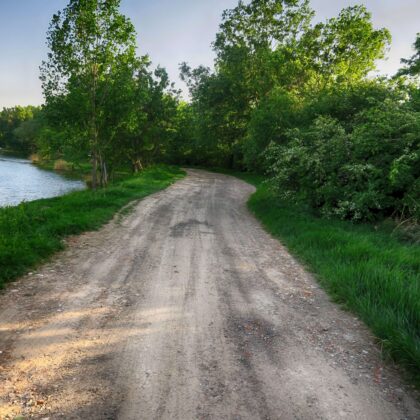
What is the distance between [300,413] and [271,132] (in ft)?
59.9

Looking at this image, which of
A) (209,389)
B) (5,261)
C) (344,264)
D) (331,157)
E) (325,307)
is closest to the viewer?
(209,389)

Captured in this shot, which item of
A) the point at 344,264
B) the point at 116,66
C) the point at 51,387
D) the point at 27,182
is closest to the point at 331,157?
the point at 344,264

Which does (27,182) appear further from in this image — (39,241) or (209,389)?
(209,389)

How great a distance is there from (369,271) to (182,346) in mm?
4333

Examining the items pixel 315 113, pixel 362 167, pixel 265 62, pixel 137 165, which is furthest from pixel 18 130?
pixel 362 167

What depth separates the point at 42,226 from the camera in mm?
9547

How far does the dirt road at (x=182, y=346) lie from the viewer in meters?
3.64

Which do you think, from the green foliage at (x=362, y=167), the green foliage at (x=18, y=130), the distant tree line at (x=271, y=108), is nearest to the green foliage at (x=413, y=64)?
the distant tree line at (x=271, y=108)

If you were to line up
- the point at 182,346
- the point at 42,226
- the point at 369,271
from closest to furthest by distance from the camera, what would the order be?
the point at 182,346 < the point at 369,271 < the point at 42,226

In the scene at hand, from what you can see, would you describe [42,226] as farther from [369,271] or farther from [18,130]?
[18,130]

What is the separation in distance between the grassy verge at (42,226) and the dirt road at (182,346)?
447 millimetres

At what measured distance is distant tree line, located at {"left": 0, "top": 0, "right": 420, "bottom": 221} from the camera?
11703 mm

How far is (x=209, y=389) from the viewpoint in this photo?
386cm

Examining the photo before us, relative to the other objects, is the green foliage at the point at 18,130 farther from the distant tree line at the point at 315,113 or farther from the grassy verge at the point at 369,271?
the grassy verge at the point at 369,271
